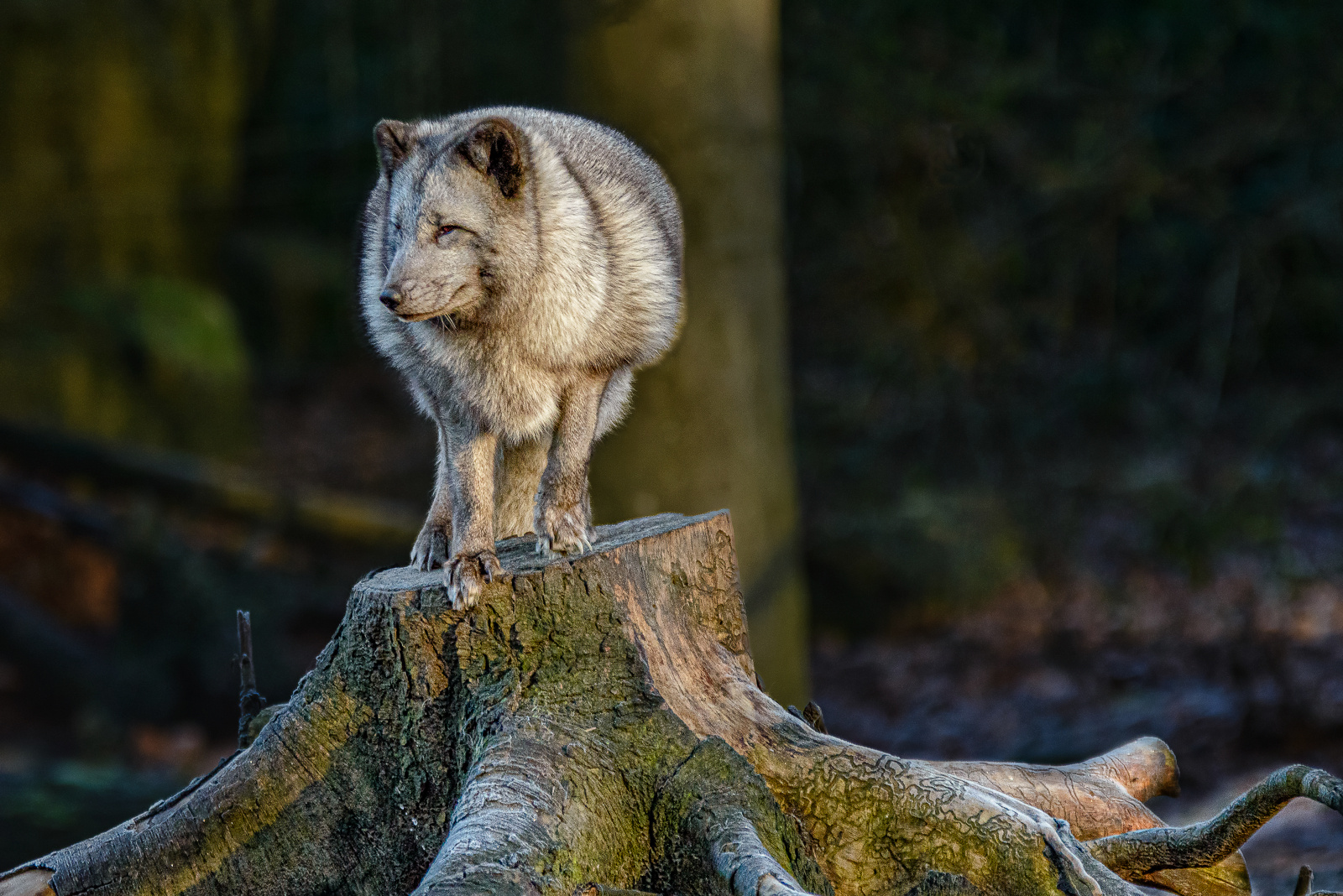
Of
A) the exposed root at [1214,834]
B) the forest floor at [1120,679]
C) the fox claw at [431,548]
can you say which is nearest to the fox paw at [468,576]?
the fox claw at [431,548]

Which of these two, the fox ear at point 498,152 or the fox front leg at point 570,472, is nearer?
the fox ear at point 498,152

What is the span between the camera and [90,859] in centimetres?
303

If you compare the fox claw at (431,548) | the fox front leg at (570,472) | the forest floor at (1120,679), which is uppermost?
the fox front leg at (570,472)

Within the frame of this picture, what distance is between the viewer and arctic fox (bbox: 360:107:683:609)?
3.22 m

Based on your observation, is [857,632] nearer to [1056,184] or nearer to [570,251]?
[1056,184]

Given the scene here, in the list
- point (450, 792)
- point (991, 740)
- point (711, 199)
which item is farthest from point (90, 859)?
point (991, 740)

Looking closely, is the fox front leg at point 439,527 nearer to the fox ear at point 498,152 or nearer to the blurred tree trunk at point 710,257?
the fox ear at point 498,152

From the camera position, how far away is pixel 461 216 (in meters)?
3.23

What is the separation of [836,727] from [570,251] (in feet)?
16.6

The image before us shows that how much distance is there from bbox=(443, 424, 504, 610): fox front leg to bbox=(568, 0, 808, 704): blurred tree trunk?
2326mm

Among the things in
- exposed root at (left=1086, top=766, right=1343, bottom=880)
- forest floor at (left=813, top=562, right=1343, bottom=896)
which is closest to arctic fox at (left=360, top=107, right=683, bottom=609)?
exposed root at (left=1086, top=766, right=1343, bottom=880)

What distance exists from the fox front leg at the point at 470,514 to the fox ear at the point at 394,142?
75 centimetres

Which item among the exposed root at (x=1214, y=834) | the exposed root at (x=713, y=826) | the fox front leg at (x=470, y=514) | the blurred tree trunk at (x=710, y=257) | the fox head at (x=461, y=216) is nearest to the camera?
the exposed root at (x=713, y=826)

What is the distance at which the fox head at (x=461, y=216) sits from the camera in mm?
3182
